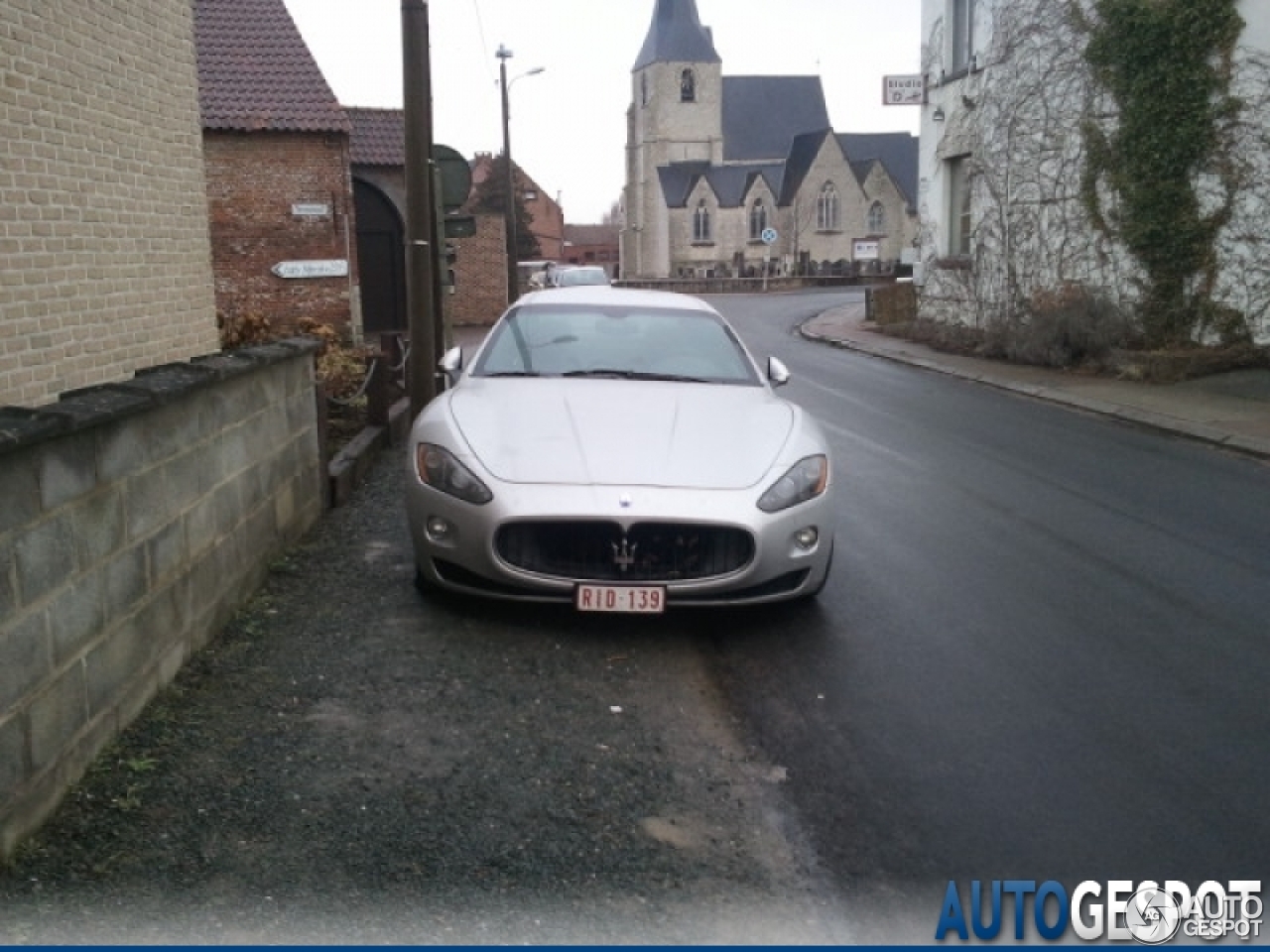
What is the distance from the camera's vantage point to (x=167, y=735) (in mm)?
4102

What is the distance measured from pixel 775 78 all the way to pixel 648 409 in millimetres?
92727

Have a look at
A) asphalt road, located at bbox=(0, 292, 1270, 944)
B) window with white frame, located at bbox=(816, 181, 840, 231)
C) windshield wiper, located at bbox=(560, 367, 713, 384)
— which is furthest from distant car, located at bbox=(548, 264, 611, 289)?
window with white frame, located at bbox=(816, 181, 840, 231)

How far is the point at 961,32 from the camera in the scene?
22469mm

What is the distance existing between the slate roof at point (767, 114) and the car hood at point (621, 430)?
85.7 m

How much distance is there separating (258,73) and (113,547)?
18.7 metres

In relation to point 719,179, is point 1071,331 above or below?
below

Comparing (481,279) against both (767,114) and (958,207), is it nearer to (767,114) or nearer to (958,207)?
(958,207)

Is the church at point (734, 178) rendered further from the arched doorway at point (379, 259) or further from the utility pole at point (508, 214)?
the arched doorway at point (379, 259)

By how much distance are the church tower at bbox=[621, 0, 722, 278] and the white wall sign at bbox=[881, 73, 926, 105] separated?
204 feet

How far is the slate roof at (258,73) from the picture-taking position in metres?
20.2

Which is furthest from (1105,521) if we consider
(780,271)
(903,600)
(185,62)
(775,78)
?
(775,78)

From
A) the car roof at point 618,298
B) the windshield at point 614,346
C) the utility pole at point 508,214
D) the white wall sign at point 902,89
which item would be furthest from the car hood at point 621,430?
the utility pole at point 508,214

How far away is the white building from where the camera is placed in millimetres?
14914

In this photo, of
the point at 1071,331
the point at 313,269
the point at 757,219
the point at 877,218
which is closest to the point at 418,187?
the point at 1071,331
